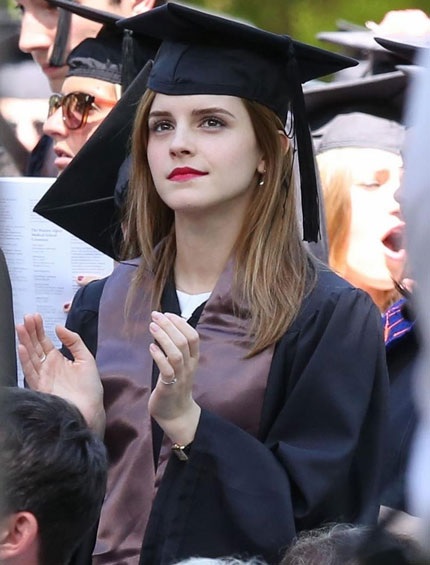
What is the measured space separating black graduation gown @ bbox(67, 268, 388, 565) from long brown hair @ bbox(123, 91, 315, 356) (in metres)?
0.05

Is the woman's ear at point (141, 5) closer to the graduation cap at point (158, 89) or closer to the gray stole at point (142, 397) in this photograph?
the graduation cap at point (158, 89)

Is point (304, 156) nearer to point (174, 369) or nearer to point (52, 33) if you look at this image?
point (174, 369)

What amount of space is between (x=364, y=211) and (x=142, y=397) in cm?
184

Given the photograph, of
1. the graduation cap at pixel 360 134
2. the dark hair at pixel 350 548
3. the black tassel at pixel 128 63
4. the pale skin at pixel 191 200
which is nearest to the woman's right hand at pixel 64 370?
the pale skin at pixel 191 200

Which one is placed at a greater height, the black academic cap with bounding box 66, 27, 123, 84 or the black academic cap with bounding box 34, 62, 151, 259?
the black academic cap with bounding box 66, 27, 123, 84

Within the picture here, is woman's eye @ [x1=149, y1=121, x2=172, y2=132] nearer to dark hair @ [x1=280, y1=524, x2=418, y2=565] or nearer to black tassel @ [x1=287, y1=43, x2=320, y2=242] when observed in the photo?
black tassel @ [x1=287, y1=43, x2=320, y2=242]

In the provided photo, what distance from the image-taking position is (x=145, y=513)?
2715mm

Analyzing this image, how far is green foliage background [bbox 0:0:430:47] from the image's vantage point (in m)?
2.81

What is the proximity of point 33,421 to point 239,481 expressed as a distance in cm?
48

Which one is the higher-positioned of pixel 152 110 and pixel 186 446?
pixel 152 110

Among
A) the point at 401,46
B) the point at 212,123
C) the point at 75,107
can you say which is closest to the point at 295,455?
the point at 212,123

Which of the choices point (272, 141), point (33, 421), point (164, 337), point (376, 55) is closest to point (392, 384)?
point (272, 141)

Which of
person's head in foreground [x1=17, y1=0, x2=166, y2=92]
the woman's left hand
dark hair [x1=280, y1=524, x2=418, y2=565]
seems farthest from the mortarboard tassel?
dark hair [x1=280, y1=524, x2=418, y2=565]

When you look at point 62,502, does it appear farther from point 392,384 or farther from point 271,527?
point 392,384
